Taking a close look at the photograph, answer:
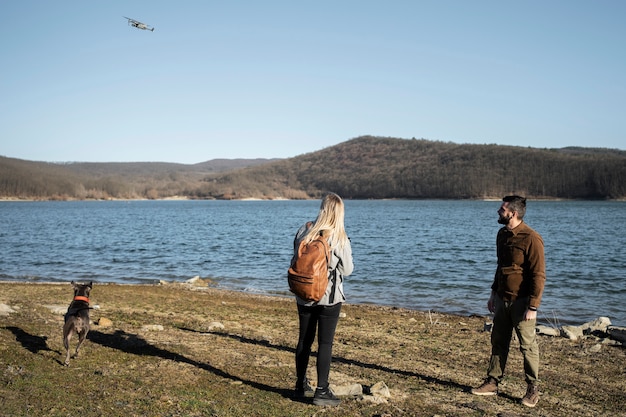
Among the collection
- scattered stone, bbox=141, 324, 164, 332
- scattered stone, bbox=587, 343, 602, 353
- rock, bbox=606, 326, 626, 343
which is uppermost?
rock, bbox=606, 326, 626, 343

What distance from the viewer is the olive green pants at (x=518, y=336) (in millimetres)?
6098

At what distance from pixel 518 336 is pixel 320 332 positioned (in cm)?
242

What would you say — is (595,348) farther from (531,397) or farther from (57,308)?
(57,308)

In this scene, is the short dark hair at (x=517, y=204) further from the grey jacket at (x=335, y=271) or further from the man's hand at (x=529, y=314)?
the grey jacket at (x=335, y=271)

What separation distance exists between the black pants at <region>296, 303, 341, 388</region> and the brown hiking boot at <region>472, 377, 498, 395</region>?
1.99 m

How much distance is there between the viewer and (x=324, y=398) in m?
5.67

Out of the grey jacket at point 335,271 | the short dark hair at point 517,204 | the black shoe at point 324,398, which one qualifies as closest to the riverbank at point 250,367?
the black shoe at point 324,398

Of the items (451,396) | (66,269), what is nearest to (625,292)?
(451,396)

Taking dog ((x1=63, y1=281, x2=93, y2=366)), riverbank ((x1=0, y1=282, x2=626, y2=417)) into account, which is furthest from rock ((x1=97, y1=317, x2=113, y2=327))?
dog ((x1=63, y1=281, x2=93, y2=366))

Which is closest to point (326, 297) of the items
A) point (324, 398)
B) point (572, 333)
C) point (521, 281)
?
point (324, 398)

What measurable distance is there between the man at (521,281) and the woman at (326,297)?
77.0 inches

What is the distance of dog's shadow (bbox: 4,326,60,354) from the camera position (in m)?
7.30

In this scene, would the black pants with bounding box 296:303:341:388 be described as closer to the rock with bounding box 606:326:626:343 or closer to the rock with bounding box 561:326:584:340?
the rock with bounding box 561:326:584:340

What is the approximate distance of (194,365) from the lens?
706cm
